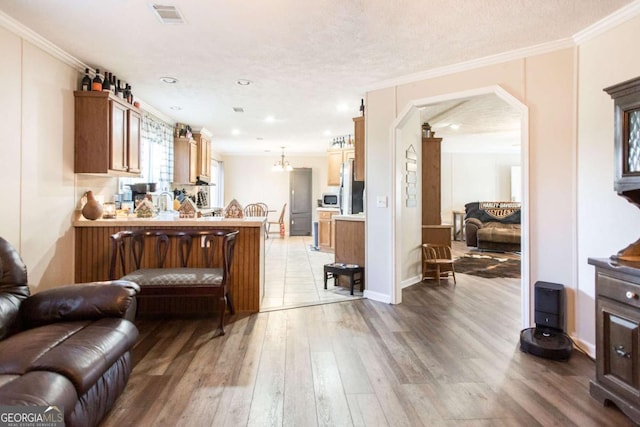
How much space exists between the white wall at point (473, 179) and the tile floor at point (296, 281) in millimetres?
4568

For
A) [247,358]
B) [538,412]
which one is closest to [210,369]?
[247,358]

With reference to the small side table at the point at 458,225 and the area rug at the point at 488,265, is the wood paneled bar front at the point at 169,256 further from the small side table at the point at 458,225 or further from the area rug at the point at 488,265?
the small side table at the point at 458,225

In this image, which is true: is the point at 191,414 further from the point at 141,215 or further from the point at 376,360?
the point at 141,215

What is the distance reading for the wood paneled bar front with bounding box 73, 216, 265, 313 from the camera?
3.59 metres

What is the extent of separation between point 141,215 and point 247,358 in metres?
2.05

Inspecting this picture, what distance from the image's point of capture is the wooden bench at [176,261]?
3164 millimetres

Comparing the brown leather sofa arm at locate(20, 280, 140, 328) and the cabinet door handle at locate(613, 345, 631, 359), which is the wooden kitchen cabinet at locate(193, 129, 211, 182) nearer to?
the brown leather sofa arm at locate(20, 280, 140, 328)

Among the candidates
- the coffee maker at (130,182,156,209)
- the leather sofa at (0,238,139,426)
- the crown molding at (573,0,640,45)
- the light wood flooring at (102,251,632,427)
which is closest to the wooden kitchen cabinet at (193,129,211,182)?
the coffee maker at (130,182,156,209)

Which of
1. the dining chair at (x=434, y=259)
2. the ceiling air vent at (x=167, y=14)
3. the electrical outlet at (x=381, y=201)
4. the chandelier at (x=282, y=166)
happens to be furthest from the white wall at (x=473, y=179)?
the ceiling air vent at (x=167, y=14)

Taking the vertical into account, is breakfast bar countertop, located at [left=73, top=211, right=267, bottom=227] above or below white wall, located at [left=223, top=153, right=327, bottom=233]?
below

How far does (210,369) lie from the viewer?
254cm

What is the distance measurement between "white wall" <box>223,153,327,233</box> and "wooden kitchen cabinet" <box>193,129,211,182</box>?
3.47m

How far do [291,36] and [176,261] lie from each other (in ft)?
7.83

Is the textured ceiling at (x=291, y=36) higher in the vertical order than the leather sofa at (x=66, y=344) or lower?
higher
